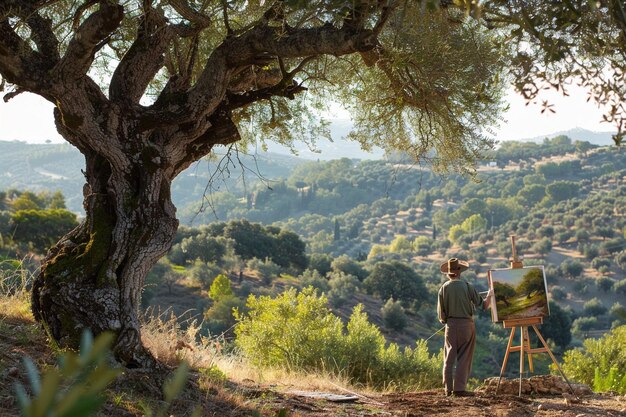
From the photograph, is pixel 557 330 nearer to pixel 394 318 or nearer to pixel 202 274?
pixel 394 318

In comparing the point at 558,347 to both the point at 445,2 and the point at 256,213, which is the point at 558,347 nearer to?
the point at 445,2

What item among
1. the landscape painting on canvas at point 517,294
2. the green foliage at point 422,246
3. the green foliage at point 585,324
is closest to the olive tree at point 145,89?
the landscape painting on canvas at point 517,294

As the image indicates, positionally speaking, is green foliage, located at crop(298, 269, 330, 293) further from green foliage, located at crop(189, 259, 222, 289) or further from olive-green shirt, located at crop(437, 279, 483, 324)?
olive-green shirt, located at crop(437, 279, 483, 324)

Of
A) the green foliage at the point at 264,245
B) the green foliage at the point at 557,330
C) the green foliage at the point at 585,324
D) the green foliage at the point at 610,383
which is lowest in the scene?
the green foliage at the point at 585,324

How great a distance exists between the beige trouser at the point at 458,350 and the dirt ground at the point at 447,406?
220 millimetres

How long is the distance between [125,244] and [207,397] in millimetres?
1392

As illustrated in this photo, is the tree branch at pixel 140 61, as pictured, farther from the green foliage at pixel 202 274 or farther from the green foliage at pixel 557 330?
the green foliage at pixel 557 330

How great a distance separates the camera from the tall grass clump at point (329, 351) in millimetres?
10156

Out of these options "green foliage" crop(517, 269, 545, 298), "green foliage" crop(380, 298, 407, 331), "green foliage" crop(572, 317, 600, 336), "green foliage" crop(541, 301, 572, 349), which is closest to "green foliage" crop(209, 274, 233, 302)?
"green foliage" crop(380, 298, 407, 331)

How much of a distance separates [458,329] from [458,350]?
9.4 inches

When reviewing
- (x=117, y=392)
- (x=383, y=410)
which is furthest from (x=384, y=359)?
(x=117, y=392)

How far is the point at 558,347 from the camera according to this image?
142 ft

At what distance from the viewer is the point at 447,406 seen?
6.95m

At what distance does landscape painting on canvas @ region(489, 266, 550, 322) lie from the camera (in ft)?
→ 27.5
